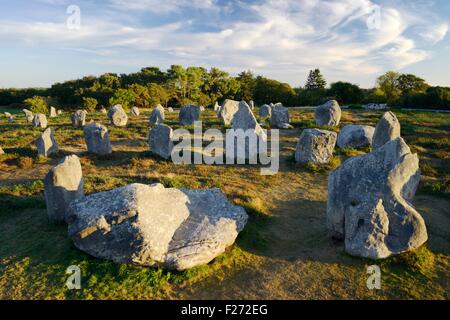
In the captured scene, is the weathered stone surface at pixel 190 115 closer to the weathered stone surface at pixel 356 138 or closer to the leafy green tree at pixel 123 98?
the weathered stone surface at pixel 356 138

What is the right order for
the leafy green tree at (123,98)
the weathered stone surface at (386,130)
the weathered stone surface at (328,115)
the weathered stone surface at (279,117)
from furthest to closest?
the leafy green tree at (123,98)
the weathered stone surface at (279,117)
the weathered stone surface at (328,115)
the weathered stone surface at (386,130)

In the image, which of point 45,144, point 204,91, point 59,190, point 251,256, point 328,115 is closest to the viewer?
point 251,256

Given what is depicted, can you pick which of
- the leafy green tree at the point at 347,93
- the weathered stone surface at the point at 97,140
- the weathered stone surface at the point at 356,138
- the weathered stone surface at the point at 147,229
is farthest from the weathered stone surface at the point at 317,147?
the leafy green tree at the point at 347,93

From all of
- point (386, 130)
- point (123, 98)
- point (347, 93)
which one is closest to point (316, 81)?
point (347, 93)

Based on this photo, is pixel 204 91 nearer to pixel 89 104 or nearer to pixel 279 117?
pixel 89 104

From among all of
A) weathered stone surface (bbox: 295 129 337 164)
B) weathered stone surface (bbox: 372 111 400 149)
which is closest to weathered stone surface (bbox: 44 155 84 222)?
weathered stone surface (bbox: 295 129 337 164)

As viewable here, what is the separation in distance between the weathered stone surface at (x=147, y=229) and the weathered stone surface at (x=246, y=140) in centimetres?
1003

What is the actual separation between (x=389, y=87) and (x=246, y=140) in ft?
181

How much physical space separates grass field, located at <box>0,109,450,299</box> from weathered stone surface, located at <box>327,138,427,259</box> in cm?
40

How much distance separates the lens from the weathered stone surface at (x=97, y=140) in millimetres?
19953

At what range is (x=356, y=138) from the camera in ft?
73.5

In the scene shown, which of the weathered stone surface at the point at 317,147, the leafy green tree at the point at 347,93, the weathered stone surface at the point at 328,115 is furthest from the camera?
the leafy green tree at the point at 347,93

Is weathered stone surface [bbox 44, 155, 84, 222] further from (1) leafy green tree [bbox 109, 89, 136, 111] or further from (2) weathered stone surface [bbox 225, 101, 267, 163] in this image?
(1) leafy green tree [bbox 109, 89, 136, 111]
